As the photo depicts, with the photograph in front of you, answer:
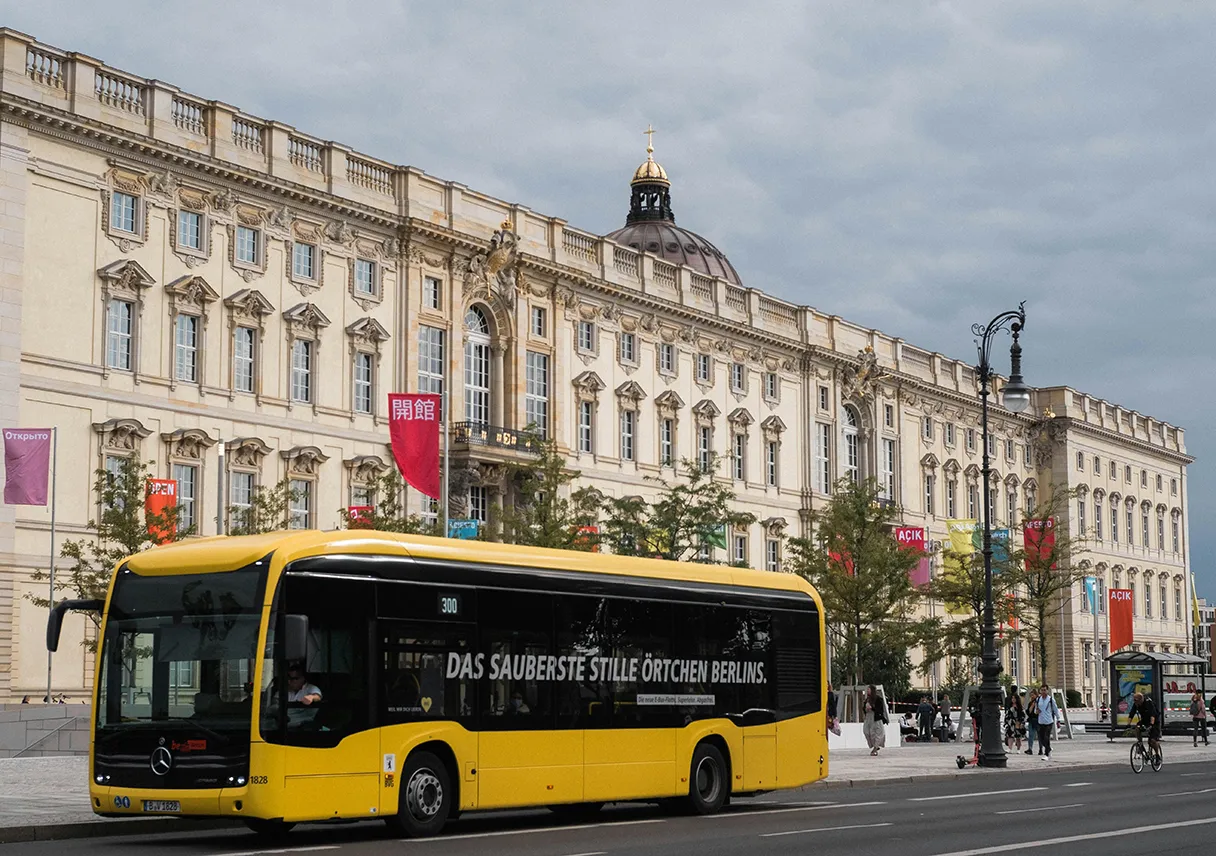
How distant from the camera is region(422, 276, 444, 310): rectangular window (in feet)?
198

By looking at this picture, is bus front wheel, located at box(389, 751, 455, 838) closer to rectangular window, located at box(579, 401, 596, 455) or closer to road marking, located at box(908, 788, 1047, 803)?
road marking, located at box(908, 788, 1047, 803)

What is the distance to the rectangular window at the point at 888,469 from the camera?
86188 millimetres

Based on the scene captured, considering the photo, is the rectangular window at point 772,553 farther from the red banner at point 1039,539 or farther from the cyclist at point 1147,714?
the cyclist at point 1147,714

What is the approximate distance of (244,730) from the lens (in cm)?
1647

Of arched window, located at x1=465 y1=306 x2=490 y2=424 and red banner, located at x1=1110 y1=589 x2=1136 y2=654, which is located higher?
arched window, located at x1=465 y1=306 x2=490 y2=424

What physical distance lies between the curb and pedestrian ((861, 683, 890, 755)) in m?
25.0

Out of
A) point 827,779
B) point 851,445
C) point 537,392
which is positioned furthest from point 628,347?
point 827,779

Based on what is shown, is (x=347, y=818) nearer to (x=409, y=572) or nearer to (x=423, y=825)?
(x=423, y=825)

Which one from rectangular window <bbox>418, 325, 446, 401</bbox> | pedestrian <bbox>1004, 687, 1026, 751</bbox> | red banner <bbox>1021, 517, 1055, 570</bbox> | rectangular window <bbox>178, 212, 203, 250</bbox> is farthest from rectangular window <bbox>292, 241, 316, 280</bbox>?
red banner <bbox>1021, 517, 1055, 570</bbox>

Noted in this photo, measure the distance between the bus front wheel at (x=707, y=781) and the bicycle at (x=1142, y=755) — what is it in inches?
591

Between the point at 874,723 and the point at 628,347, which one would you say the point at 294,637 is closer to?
the point at 874,723

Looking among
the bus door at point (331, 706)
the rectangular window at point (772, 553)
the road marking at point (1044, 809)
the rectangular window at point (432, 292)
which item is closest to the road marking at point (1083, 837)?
the road marking at point (1044, 809)

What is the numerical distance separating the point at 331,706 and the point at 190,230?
120 ft

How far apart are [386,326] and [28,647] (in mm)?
16978
